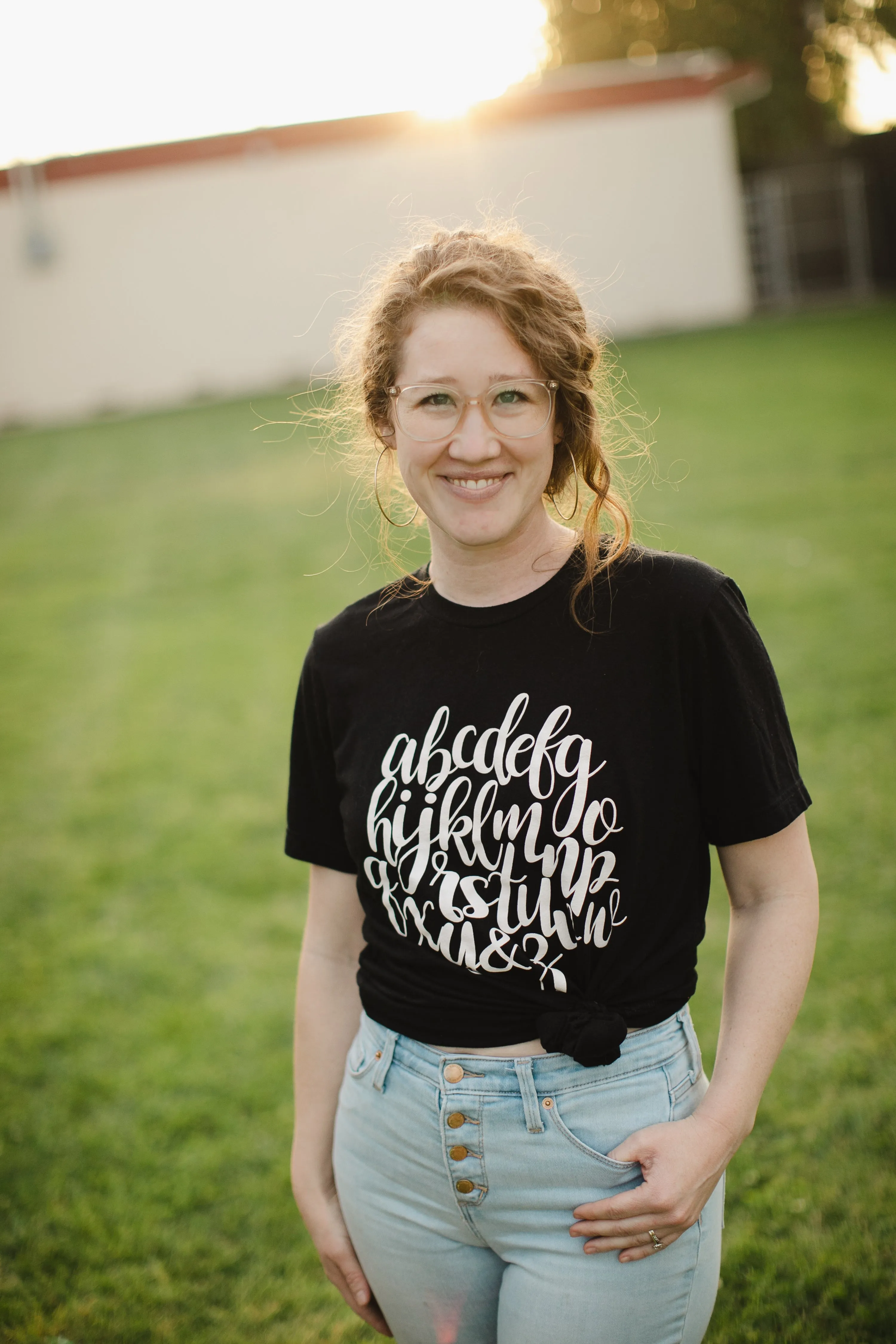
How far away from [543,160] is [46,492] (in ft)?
35.4

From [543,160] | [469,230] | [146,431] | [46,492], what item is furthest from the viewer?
[543,160]

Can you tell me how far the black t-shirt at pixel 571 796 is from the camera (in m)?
1.38

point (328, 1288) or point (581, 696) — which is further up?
point (581, 696)

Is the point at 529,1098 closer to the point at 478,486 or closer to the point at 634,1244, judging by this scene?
the point at 634,1244

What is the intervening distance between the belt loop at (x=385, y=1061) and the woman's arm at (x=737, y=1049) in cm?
33

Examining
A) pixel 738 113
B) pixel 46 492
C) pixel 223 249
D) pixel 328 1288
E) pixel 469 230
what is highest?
pixel 738 113

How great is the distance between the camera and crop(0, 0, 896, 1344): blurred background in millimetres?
2842

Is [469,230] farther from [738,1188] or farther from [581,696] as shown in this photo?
[738,1188]

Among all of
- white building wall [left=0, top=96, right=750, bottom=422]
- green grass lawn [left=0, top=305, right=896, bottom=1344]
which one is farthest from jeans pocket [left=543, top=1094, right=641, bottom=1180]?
white building wall [left=0, top=96, right=750, bottom=422]

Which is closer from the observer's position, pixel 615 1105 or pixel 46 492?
pixel 615 1105

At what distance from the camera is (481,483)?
1.48m

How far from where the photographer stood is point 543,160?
59.0ft

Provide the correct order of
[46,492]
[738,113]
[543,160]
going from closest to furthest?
[46,492] → [543,160] → [738,113]

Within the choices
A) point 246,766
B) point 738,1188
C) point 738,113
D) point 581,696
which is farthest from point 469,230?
point 738,113
